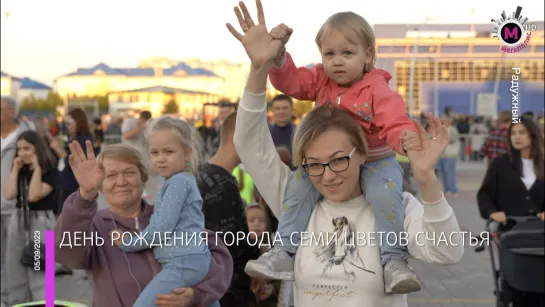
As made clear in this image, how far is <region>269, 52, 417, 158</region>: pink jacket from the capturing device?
2.06 metres

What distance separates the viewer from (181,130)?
115 inches

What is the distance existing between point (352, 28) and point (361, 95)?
0.23 meters

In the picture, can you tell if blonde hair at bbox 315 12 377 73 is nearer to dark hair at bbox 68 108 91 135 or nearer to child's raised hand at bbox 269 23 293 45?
child's raised hand at bbox 269 23 293 45

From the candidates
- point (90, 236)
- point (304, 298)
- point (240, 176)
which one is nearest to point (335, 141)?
point (304, 298)

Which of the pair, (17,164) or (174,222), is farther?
(17,164)

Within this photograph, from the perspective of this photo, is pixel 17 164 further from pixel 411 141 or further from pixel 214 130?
pixel 214 130

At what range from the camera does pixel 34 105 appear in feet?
147

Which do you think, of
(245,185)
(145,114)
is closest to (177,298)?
(245,185)

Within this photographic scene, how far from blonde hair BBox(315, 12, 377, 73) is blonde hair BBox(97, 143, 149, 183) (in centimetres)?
104

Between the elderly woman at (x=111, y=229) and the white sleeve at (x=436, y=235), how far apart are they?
3.49 ft

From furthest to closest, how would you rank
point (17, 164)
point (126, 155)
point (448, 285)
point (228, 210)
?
point (448, 285) → point (17, 164) → point (228, 210) → point (126, 155)

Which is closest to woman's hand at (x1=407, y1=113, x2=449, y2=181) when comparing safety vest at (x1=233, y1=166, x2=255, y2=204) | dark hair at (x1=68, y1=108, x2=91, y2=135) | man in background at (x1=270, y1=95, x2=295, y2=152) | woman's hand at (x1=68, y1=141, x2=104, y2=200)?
woman's hand at (x1=68, y1=141, x2=104, y2=200)

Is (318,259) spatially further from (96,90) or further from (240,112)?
(96,90)

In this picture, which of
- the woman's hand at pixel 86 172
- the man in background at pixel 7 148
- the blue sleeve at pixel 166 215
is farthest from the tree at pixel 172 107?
the woman's hand at pixel 86 172
